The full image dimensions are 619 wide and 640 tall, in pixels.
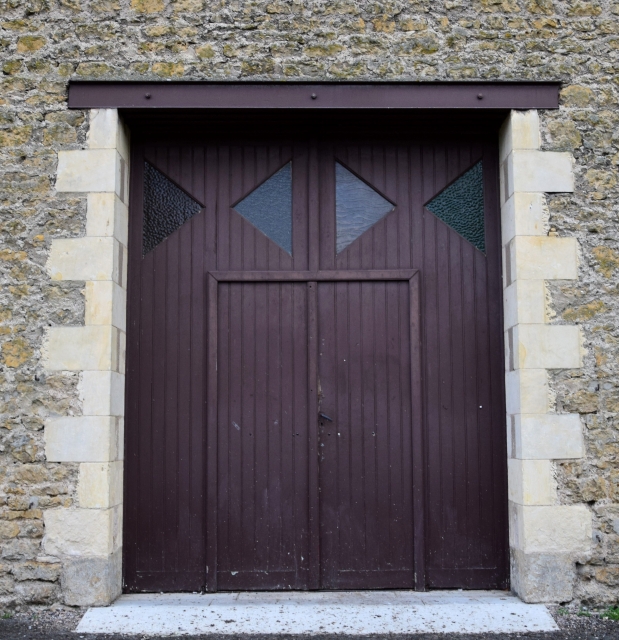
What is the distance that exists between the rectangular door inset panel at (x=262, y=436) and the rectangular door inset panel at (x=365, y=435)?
152mm

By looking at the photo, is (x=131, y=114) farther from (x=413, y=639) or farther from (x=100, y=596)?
(x=413, y=639)

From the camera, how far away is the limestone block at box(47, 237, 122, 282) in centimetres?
491

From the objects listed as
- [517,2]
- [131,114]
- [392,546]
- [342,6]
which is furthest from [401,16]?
[392,546]

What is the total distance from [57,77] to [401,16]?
7.31 feet

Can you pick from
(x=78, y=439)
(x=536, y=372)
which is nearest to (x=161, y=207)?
(x=78, y=439)

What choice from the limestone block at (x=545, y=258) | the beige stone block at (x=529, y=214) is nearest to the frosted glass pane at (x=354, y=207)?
the beige stone block at (x=529, y=214)

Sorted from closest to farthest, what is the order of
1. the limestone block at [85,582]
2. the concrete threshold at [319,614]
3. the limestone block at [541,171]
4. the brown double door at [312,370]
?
the concrete threshold at [319,614], the limestone block at [85,582], the limestone block at [541,171], the brown double door at [312,370]

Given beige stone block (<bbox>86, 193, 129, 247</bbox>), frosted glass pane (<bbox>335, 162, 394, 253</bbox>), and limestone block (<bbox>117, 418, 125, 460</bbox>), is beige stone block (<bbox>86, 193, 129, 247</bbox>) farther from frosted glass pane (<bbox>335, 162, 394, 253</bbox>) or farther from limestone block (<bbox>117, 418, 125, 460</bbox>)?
frosted glass pane (<bbox>335, 162, 394, 253</bbox>)

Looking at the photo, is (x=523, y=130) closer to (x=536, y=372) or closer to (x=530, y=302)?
(x=530, y=302)

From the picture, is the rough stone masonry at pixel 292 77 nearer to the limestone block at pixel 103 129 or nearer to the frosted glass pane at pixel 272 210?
the limestone block at pixel 103 129

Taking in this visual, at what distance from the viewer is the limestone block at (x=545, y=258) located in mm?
4934

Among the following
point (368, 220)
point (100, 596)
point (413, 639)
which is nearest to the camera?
point (413, 639)

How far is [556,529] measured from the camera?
15.6ft

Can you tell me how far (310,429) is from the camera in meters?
5.19
